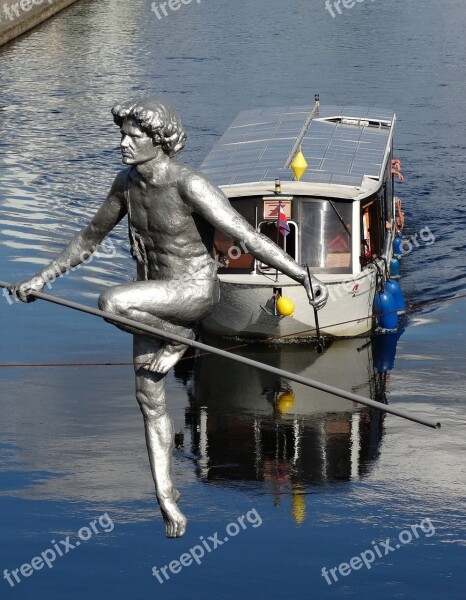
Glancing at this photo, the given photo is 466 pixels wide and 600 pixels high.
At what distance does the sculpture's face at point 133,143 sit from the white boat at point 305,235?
18425mm

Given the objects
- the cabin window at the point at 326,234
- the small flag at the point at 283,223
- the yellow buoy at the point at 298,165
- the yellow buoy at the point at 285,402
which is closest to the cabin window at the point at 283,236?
the cabin window at the point at 326,234

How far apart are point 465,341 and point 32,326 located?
9570mm

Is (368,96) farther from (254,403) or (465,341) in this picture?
(254,403)

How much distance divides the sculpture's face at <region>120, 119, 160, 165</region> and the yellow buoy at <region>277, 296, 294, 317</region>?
62.3ft

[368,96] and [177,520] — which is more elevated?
[177,520]

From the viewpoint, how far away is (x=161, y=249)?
9.74 m

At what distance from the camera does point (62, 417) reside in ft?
87.5

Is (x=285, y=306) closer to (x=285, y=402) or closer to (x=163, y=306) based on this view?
(x=285, y=402)

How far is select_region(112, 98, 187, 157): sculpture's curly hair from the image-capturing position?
9375 millimetres

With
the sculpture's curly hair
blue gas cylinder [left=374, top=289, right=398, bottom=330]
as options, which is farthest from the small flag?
the sculpture's curly hair

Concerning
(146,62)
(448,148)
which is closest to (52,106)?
(146,62)

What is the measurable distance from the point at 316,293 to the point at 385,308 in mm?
22426

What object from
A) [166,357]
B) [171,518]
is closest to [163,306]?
[166,357]

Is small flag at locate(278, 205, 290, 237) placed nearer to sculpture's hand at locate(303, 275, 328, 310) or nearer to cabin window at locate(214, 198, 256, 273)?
cabin window at locate(214, 198, 256, 273)
